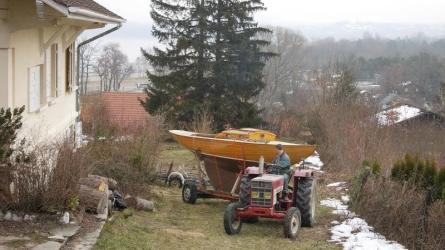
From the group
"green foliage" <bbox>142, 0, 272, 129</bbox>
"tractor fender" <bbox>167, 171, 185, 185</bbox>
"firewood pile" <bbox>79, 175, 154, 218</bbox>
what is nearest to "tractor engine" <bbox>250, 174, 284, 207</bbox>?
"firewood pile" <bbox>79, 175, 154, 218</bbox>

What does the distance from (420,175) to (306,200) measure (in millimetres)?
2892

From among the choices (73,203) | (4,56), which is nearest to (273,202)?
(73,203)

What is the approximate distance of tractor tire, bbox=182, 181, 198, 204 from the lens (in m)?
15.4

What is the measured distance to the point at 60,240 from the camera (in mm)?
8117

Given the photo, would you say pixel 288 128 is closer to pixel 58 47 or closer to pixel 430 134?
pixel 430 134

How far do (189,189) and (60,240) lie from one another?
7448 mm

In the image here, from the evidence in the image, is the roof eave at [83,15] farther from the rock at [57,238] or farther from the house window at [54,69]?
the rock at [57,238]

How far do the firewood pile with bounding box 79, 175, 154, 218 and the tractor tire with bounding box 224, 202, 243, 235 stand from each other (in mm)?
2206

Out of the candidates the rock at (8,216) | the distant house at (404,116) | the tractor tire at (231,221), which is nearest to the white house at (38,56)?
the rock at (8,216)

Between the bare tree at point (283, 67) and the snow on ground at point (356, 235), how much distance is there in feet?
168

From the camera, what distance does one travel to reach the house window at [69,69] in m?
15.8

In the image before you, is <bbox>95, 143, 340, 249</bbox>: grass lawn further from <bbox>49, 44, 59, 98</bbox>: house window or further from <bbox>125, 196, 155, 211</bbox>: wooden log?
<bbox>49, 44, 59, 98</bbox>: house window

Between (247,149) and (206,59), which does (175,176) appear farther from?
(206,59)

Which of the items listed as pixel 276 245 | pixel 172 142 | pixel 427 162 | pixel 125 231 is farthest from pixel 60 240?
pixel 172 142
